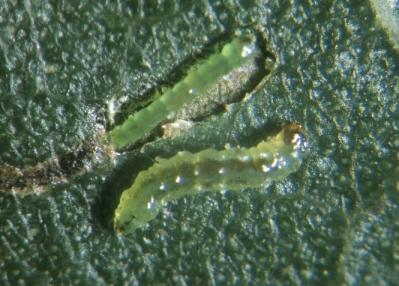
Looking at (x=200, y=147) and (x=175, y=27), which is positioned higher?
(x=175, y=27)

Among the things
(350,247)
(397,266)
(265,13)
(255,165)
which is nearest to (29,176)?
(255,165)

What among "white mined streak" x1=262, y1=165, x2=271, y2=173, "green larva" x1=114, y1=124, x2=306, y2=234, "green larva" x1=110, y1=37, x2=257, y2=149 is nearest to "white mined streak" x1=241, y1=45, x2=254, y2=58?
"green larva" x1=110, y1=37, x2=257, y2=149

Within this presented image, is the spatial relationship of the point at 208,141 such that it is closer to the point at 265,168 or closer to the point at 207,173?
the point at 207,173

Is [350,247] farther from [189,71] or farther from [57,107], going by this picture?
[57,107]

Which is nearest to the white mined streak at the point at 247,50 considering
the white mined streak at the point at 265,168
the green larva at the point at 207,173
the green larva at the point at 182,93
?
the green larva at the point at 182,93

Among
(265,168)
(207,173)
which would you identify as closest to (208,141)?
(207,173)

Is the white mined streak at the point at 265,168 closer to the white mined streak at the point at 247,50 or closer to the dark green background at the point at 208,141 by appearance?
the dark green background at the point at 208,141
